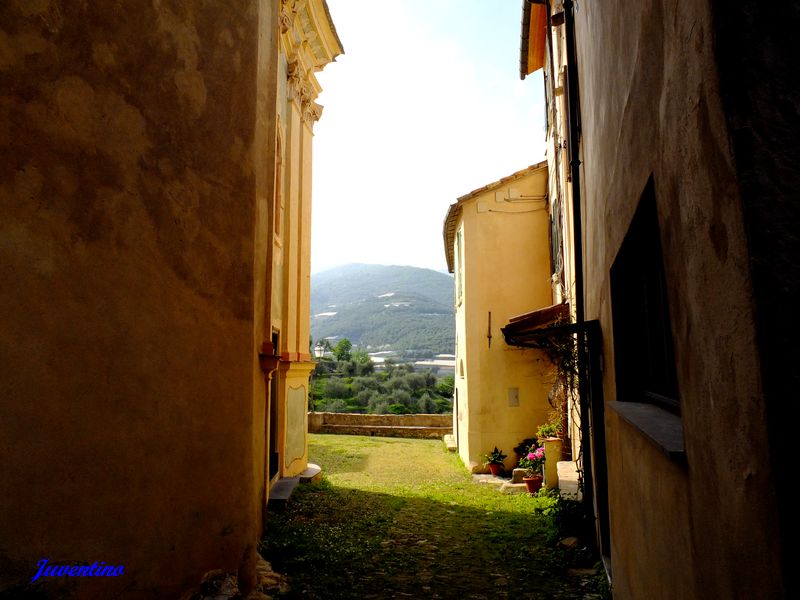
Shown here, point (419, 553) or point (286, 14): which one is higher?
point (286, 14)

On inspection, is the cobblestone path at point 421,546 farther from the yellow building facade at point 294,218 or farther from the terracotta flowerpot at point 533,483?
the yellow building facade at point 294,218

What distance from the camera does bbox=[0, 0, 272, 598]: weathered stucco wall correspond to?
436 cm

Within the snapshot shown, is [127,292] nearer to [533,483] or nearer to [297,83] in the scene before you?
[297,83]

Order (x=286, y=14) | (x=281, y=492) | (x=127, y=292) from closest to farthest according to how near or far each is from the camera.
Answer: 1. (x=127, y=292)
2. (x=281, y=492)
3. (x=286, y=14)

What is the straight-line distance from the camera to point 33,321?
4383mm

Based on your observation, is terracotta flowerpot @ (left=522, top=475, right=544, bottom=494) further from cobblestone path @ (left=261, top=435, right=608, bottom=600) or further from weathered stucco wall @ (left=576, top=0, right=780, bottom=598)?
weathered stucco wall @ (left=576, top=0, right=780, bottom=598)

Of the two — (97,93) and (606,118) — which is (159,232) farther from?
(606,118)

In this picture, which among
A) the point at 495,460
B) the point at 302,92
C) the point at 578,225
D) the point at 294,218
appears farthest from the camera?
the point at 495,460

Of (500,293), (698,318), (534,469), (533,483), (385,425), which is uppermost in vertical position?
(500,293)

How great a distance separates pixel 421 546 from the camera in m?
7.75

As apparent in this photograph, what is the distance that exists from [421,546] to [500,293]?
875 cm

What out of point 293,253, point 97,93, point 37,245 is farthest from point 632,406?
point 293,253
